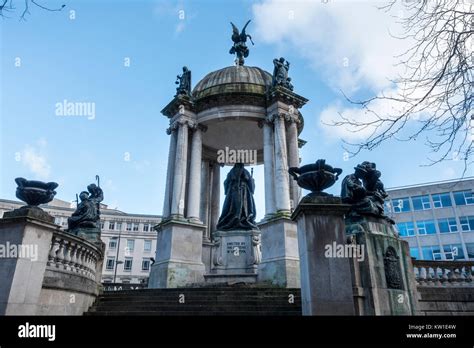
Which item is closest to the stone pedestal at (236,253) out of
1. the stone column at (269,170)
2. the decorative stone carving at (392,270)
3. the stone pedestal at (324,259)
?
the stone column at (269,170)

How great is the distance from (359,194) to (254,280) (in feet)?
22.3

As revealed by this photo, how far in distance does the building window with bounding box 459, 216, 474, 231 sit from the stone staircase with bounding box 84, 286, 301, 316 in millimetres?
37815

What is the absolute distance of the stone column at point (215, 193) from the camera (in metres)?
19.1

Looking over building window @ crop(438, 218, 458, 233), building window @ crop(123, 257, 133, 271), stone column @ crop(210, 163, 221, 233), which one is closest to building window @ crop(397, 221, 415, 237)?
building window @ crop(438, 218, 458, 233)

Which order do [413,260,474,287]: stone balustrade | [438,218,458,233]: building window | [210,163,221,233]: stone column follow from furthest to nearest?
[438,218,458,233]: building window < [210,163,221,233]: stone column < [413,260,474,287]: stone balustrade

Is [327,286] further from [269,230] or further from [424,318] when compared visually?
[269,230]

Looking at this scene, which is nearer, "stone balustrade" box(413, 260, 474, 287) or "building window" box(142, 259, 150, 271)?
"stone balustrade" box(413, 260, 474, 287)

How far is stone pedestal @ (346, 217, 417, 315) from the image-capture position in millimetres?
7488

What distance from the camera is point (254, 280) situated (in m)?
13.8

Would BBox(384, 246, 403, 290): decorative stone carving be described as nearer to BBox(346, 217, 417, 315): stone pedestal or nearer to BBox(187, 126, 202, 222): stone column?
BBox(346, 217, 417, 315): stone pedestal

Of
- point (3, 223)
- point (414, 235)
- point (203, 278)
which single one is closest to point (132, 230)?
point (414, 235)

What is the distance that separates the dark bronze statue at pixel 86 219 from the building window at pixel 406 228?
39.2m

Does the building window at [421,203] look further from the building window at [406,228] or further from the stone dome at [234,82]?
the stone dome at [234,82]

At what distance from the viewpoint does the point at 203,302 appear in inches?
358
